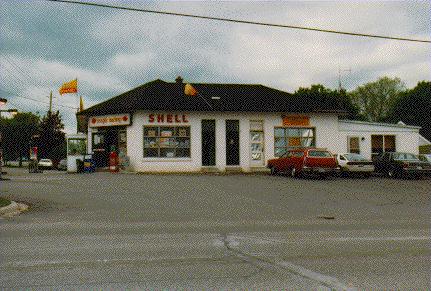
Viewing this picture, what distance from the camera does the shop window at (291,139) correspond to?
30281 mm

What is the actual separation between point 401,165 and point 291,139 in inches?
314

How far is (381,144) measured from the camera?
32.9 metres

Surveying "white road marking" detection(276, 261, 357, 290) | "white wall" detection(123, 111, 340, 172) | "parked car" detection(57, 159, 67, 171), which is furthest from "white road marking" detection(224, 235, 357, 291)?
"parked car" detection(57, 159, 67, 171)

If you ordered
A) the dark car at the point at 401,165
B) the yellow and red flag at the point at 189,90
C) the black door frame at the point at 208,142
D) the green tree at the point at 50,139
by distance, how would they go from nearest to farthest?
the dark car at the point at 401,165
the black door frame at the point at 208,142
the yellow and red flag at the point at 189,90
the green tree at the point at 50,139

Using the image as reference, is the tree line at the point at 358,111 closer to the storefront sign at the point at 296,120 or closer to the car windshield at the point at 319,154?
the storefront sign at the point at 296,120

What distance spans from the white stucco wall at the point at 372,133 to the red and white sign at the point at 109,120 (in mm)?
14671

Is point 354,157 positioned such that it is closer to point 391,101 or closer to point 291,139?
point 291,139

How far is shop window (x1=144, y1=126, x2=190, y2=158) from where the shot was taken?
28.1 m

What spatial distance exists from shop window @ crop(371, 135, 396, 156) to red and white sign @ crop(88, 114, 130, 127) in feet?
57.2

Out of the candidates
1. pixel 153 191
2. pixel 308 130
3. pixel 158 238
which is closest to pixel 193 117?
pixel 308 130

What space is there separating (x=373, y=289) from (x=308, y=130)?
26605mm

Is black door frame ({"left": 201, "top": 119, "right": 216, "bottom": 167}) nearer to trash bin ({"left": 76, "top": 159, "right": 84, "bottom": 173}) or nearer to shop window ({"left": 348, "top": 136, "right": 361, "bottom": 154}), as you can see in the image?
trash bin ({"left": 76, "top": 159, "right": 84, "bottom": 173})

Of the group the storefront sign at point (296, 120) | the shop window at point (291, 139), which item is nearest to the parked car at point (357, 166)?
the shop window at point (291, 139)

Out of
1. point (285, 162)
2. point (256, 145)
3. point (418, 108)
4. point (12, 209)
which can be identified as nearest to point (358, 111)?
point (418, 108)
